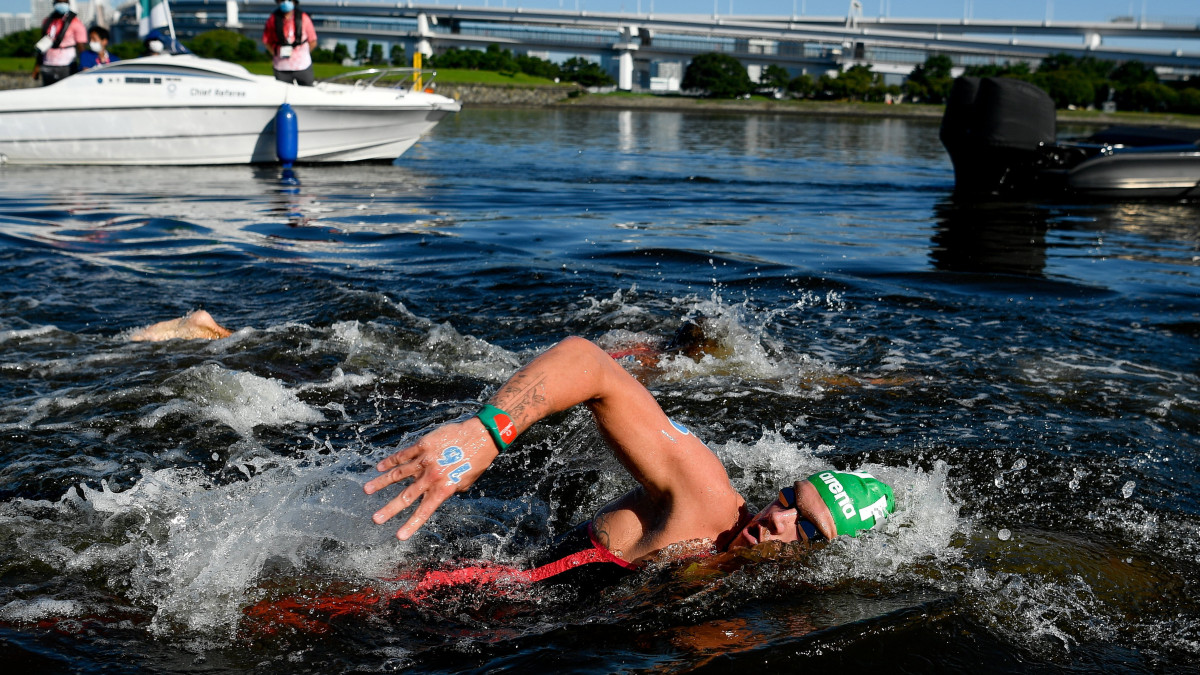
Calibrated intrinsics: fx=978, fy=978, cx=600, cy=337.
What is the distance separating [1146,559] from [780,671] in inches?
81.8

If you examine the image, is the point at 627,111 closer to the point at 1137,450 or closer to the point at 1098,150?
the point at 1098,150

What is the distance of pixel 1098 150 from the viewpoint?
1777 centimetres

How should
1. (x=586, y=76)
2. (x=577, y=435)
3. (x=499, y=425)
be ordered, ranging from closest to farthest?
1. (x=499, y=425)
2. (x=577, y=435)
3. (x=586, y=76)

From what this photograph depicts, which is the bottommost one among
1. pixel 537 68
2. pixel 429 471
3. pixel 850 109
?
pixel 429 471

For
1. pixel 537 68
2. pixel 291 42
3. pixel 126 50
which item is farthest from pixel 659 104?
pixel 291 42

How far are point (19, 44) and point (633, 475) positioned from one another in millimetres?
89952

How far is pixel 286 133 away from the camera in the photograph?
64.4ft

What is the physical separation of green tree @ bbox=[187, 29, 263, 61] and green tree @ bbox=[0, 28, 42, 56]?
11.5 metres

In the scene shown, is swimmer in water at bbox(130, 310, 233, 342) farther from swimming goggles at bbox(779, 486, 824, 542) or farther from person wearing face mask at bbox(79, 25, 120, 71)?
person wearing face mask at bbox(79, 25, 120, 71)

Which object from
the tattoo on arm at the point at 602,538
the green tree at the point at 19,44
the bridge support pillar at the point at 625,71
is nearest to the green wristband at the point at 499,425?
the tattoo on arm at the point at 602,538

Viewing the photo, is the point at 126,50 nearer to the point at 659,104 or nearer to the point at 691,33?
the point at 659,104

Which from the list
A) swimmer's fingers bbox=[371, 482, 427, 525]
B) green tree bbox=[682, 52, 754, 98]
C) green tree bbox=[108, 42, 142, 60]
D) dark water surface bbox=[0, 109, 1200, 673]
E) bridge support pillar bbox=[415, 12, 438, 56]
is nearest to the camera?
swimmer's fingers bbox=[371, 482, 427, 525]

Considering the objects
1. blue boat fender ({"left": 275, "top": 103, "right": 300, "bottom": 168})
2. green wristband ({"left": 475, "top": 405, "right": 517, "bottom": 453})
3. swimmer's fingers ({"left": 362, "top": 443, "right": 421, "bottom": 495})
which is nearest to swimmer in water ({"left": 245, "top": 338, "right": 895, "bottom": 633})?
green wristband ({"left": 475, "top": 405, "right": 517, "bottom": 453})

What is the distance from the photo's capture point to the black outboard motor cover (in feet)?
56.3
